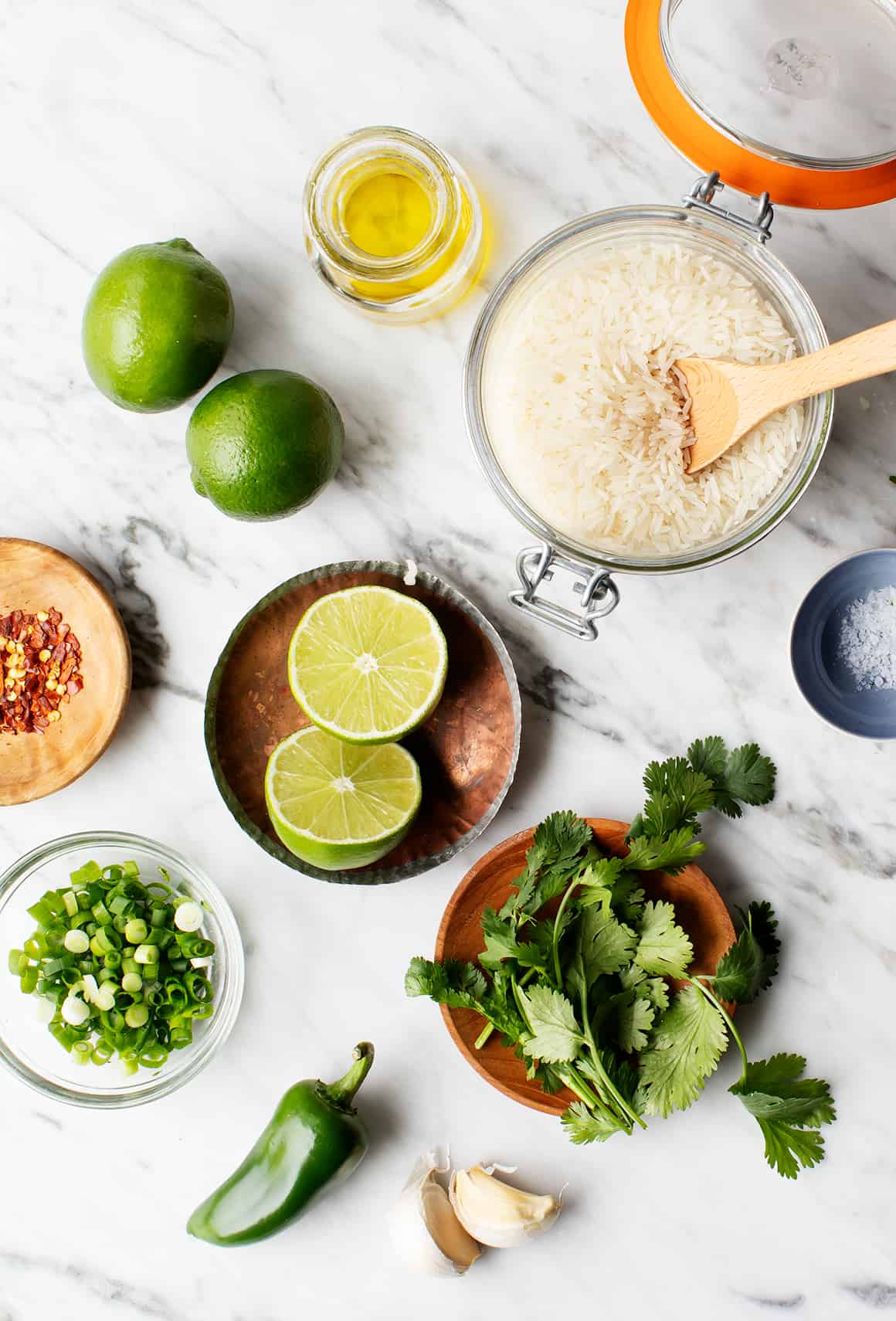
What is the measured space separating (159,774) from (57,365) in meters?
0.49

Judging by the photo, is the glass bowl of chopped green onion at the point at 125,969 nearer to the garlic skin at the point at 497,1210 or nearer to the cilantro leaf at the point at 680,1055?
the garlic skin at the point at 497,1210

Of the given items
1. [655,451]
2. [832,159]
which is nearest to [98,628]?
[655,451]

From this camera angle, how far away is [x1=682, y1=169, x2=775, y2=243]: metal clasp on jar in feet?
3.32

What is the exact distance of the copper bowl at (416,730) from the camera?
3.91ft

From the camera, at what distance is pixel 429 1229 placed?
1211 mm

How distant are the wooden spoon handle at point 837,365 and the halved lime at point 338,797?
542mm

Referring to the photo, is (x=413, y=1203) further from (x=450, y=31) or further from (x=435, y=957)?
(x=450, y=31)

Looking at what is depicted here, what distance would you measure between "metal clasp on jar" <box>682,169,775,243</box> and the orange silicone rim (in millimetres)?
16

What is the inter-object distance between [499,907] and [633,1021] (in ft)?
0.63

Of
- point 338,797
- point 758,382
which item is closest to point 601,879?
point 338,797

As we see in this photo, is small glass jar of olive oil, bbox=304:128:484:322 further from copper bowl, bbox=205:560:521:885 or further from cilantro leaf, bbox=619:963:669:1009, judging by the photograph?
cilantro leaf, bbox=619:963:669:1009

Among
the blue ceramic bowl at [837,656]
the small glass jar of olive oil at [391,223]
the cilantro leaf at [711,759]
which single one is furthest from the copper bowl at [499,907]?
the small glass jar of olive oil at [391,223]

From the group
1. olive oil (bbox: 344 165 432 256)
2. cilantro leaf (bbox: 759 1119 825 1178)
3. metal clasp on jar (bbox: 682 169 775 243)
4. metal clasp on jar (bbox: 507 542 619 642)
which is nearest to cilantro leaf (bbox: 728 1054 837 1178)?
cilantro leaf (bbox: 759 1119 825 1178)

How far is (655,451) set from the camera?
39.2 inches
